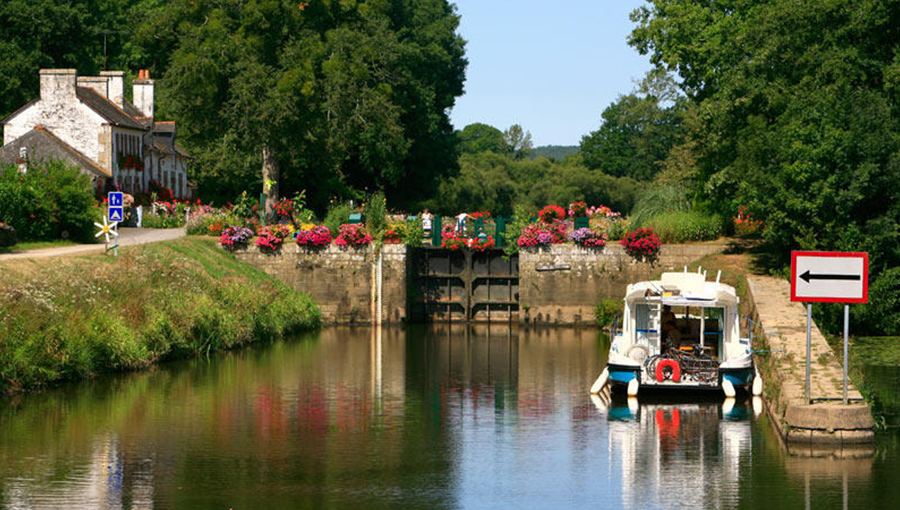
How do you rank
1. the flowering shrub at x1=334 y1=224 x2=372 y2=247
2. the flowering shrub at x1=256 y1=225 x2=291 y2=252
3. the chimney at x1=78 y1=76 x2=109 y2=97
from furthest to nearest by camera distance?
the chimney at x1=78 y1=76 x2=109 y2=97
the flowering shrub at x1=334 y1=224 x2=372 y2=247
the flowering shrub at x1=256 y1=225 x2=291 y2=252

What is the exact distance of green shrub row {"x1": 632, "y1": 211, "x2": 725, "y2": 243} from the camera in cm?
4934

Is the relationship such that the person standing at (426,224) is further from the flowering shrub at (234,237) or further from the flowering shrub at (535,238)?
the flowering shrub at (234,237)

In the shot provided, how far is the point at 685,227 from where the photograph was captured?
49.6 m

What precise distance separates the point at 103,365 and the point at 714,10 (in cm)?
3083

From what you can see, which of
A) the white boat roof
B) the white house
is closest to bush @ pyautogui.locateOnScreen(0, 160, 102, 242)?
the white house

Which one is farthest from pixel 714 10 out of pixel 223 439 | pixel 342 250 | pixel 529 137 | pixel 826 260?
pixel 529 137

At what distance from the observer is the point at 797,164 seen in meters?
41.2

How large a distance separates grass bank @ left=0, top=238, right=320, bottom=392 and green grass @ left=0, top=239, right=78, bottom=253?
3.02m

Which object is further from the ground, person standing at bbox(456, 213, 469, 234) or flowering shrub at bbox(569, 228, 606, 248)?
person standing at bbox(456, 213, 469, 234)

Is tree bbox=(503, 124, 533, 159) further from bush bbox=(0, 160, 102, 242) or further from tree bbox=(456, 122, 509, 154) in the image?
bush bbox=(0, 160, 102, 242)

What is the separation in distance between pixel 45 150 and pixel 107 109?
171 inches

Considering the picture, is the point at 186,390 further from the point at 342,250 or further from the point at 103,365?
the point at 342,250

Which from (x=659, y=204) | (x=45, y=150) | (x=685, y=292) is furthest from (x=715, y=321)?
(x=45, y=150)

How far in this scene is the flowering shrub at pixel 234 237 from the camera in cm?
4916
